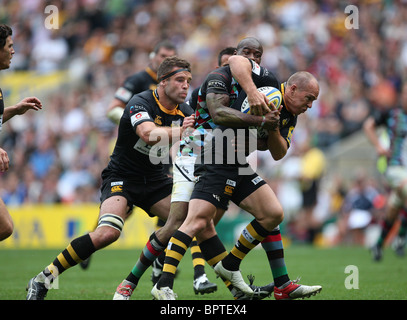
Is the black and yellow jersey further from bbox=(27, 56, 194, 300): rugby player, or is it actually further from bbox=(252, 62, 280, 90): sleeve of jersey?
bbox=(252, 62, 280, 90): sleeve of jersey

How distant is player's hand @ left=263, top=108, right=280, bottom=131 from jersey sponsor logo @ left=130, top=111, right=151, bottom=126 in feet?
3.76

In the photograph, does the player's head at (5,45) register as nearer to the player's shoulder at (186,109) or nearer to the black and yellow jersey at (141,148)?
the black and yellow jersey at (141,148)

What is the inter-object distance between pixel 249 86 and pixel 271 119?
350mm

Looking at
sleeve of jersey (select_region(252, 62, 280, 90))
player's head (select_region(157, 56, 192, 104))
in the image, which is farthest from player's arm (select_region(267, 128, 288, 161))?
player's head (select_region(157, 56, 192, 104))

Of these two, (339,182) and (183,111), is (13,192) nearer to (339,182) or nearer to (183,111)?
(339,182)

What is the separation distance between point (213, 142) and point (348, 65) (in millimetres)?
11888

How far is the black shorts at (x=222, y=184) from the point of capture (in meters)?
6.24

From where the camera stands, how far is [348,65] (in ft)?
57.3

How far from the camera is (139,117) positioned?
636 cm

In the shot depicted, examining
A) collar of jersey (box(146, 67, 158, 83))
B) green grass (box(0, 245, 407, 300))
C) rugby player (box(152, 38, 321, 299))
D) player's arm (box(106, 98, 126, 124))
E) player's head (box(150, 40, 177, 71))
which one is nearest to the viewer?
rugby player (box(152, 38, 321, 299))

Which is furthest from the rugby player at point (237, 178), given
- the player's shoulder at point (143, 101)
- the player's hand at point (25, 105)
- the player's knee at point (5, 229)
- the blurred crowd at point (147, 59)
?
the blurred crowd at point (147, 59)

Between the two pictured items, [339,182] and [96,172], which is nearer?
[339,182]

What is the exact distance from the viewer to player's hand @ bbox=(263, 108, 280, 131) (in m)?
5.93
